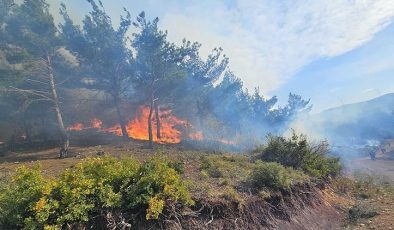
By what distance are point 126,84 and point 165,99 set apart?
17.1 feet

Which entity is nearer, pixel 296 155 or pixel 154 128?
pixel 296 155

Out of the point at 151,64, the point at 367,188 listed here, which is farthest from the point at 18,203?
the point at 151,64

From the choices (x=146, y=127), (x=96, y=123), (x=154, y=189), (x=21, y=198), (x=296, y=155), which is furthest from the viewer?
(x=146, y=127)

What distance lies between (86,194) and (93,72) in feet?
93.2

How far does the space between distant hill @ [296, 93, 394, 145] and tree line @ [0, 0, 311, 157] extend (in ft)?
111

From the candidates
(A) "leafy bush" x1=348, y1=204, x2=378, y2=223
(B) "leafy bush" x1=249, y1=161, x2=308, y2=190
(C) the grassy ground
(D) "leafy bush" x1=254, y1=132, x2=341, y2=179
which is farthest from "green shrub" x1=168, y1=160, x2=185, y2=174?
(A) "leafy bush" x1=348, y1=204, x2=378, y2=223

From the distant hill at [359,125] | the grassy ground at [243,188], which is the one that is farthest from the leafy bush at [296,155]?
the distant hill at [359,125]

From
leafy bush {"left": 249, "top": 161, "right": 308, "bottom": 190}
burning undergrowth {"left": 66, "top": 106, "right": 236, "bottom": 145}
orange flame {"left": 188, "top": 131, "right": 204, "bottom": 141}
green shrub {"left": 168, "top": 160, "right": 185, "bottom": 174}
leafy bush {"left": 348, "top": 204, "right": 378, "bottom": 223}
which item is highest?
burning undergrowth {"left": 66, "top": 106, "right": 236, "bottom": 145}

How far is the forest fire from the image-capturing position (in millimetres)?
42700

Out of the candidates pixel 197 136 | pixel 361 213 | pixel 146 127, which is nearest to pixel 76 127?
pixel 146 127

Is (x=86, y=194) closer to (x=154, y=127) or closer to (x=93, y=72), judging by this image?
(x=93, y=72)

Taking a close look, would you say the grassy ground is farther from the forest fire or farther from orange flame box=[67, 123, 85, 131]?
the forest fire

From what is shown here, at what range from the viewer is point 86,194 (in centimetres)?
849

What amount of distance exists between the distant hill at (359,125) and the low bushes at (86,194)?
6529cm
